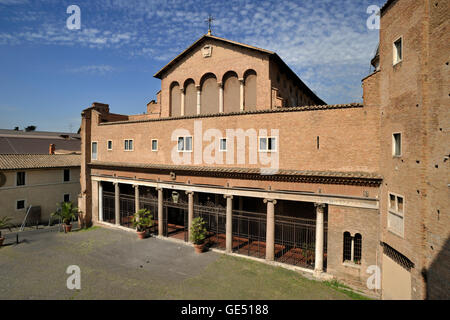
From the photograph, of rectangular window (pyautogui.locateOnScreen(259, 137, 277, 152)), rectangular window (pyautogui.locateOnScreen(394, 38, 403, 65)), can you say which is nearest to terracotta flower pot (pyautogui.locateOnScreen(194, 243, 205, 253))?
rectangular window (pyautogui.locateOnScreen(259, 137, 277, 152))

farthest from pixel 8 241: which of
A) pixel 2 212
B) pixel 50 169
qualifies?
pixel 50 169

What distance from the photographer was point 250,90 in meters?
19.1

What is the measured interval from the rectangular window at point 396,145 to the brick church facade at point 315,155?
0.17 ft

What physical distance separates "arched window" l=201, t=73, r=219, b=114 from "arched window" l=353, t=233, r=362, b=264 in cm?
1307

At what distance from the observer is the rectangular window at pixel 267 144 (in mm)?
13812

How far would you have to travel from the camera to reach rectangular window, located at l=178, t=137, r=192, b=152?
16.8 metres

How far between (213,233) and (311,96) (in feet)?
63.3

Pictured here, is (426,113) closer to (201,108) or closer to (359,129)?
(359,129)

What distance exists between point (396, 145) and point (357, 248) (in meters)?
5.11

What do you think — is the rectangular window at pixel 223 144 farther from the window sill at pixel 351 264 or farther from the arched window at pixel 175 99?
the window sill at pixel 351 264

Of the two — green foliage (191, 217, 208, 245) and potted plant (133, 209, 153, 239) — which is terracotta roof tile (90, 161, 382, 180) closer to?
green foliage (191, 217, 208, 245)

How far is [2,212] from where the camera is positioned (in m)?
22.3

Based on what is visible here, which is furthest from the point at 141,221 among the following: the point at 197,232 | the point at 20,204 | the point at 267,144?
the point at 20,204

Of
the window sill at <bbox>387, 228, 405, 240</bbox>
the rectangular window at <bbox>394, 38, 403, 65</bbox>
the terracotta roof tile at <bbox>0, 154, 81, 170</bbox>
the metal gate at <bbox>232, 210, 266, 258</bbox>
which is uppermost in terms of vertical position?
the rectangular window at <bbox>394, 38, 403, 65</bbox>
